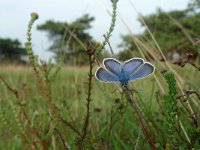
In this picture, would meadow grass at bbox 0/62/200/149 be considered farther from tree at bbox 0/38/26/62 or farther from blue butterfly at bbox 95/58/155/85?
tree at bbox 0/38/26/62

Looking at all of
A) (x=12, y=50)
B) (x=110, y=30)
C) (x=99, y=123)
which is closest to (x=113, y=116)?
(x=110, y=30)

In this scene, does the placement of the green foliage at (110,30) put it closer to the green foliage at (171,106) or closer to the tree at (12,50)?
the green foliage at (171,106)

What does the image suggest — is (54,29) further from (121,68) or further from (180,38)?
(121,68)

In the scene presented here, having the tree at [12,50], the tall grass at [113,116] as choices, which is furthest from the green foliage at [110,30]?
the tree at [12,50]

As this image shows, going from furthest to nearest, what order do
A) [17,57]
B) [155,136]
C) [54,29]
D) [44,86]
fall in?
1. [17,57]
2. [54,29]
3. [155,136]
4. [44,86]

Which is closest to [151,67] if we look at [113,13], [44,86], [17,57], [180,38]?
[113,13]

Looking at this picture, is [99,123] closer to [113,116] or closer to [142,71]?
[113,116]

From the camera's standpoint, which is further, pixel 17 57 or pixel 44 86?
pixel 17 57
